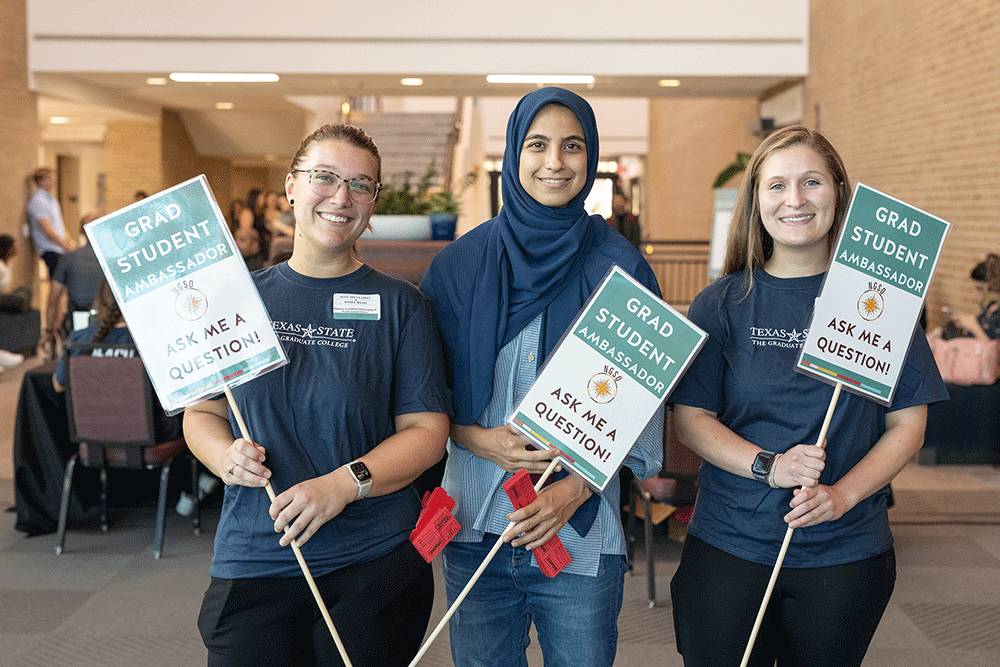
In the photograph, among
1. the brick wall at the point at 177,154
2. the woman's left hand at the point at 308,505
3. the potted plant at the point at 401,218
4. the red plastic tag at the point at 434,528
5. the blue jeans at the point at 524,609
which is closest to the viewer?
the woman's left hand at the point at 308,505

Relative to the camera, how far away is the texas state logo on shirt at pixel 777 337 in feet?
5.73

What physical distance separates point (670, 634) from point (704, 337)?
2.02 meters

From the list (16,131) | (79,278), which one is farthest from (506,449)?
(16,131)

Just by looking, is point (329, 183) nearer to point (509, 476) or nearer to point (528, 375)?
point (528, 375)

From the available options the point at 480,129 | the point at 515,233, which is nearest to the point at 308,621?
the point at 515,233

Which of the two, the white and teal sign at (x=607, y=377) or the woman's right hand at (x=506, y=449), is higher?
the white and teal sign at (x=607, y=377)

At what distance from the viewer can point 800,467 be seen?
5.37ft

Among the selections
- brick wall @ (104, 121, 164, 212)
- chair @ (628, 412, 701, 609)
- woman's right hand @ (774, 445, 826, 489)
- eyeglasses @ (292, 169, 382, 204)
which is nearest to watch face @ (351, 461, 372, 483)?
eyeglasses @ (292, 169, 382, 204)

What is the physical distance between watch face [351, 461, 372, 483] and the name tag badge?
0.24 meters

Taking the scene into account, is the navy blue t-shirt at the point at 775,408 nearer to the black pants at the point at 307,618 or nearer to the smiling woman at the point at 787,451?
the smiling woman at the point at 787,451

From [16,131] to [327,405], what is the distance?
10.8 m

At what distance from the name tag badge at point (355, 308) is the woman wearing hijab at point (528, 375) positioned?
18 centimetres

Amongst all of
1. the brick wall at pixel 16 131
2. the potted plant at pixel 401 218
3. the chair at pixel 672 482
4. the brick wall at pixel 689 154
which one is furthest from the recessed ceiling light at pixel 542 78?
the chair at pixel 672 482

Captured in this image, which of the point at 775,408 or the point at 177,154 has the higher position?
the point at 177,154
